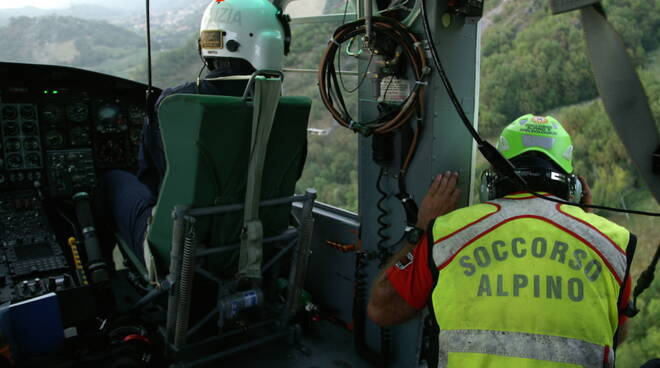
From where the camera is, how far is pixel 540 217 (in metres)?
1.09

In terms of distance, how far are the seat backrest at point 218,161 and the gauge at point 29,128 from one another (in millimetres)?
1532

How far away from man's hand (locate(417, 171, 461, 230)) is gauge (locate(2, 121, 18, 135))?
251 centimetres

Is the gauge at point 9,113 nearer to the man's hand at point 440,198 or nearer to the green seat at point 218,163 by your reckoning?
the green seat at point 218,163

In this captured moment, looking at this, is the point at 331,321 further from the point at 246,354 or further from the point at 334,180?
the point at 334,180

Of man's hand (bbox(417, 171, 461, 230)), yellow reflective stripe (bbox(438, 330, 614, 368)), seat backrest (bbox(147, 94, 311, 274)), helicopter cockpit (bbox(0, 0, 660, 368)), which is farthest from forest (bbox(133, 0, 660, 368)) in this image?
yellow reflective stripe (bbox(438, 330, 614, 368))

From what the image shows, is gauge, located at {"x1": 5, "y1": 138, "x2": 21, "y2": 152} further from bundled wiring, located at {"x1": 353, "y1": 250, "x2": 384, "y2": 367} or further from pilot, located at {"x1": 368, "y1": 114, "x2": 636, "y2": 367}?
pilot, located at {"x1": 368, "y1": 114, "x2": 636, "y2": 367}

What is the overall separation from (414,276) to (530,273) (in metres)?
0.32

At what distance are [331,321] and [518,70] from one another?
161 centimetres

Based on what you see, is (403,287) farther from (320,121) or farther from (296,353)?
(320,121)

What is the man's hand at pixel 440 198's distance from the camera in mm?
1780

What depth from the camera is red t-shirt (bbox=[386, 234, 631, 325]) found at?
4.07 ft

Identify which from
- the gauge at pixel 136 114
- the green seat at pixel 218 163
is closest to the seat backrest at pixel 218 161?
the green seat at pixel 218 163

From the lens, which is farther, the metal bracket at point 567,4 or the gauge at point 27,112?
the gauge at point 27,112

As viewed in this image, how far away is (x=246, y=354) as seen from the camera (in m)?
2.33
